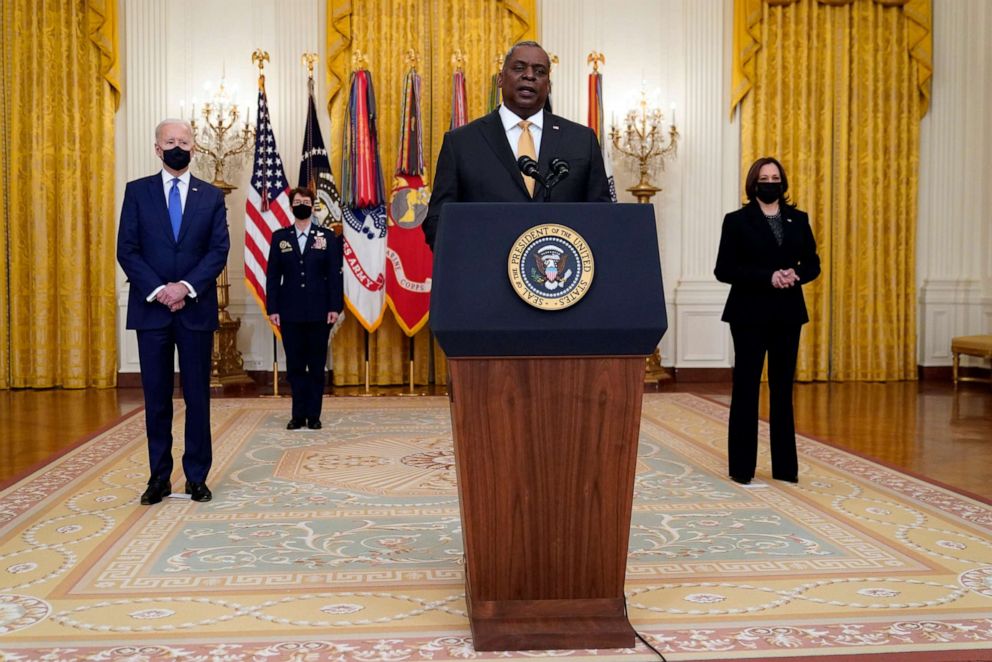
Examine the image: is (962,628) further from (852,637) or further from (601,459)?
(601,459)

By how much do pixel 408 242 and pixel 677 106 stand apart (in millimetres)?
3177

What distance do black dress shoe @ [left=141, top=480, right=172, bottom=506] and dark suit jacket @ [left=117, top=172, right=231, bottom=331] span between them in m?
0.73

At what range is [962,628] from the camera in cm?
263

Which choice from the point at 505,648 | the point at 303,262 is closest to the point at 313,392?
the point at 303,262

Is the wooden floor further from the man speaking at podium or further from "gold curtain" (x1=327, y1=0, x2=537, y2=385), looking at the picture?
the man speaking at podium

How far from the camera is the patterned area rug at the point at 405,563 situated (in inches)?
99.9

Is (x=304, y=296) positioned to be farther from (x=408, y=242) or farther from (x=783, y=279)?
(x=783, y=279)

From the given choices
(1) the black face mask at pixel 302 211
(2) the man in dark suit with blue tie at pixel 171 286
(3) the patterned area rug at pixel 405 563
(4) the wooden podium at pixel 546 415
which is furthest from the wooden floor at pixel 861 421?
(4) the wooden podium at pixel 546 415

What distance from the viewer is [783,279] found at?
4480 millimetres

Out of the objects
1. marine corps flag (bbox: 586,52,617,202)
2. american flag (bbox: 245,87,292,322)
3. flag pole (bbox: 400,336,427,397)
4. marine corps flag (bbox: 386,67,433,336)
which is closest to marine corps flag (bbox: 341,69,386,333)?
marine corps flag (bbox: 386,67,433,336)

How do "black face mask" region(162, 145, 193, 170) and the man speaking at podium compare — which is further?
"black face mask" region(162, 145, 193, 170)

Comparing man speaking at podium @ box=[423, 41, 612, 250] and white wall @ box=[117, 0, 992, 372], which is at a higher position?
white wall @ box=[117, 0, 992, 372]

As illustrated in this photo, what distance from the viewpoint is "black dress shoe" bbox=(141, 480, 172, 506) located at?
13.9 feet

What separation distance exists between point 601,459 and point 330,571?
1.27 meters
